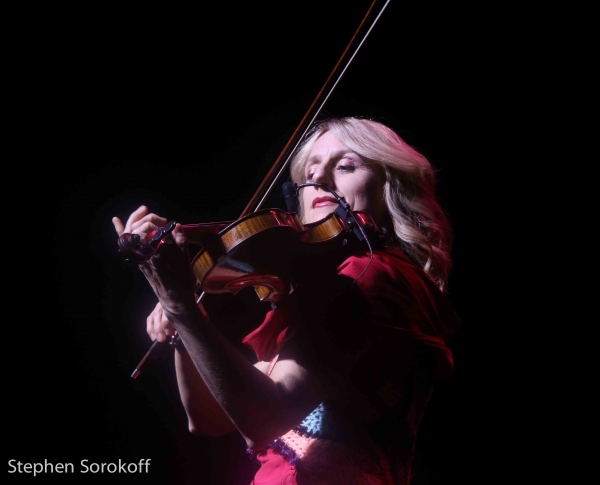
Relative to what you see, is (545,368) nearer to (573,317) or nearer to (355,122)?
(573,317)

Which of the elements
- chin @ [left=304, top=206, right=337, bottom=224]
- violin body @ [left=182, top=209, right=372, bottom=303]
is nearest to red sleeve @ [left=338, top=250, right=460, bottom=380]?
violin body @ [left=182, top=209, right=372, bottom=303]

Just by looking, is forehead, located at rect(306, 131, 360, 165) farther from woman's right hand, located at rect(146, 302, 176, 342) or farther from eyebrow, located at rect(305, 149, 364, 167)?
woman's right hand, located at rect(146, 302, 176, 342)

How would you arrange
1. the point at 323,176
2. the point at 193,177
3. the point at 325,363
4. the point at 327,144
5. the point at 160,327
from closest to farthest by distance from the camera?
1. the point at 325,363
2. the point at 160,327
3. the point at 323,176
4. the point at 327,144
5. the point at 193,177

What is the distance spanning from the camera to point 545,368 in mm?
2420

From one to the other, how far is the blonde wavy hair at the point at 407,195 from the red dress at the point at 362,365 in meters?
0.43

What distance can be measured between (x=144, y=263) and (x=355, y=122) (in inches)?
43.7

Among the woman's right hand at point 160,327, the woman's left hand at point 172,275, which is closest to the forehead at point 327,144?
the woman's right hand at point 160,327

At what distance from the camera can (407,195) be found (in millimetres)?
1856

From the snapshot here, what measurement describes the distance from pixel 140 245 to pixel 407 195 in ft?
3.51

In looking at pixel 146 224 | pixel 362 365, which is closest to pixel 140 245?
pixel 146 224

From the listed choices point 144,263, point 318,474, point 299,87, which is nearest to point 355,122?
point 299,87

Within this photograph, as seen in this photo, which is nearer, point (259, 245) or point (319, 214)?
point (259, 245)

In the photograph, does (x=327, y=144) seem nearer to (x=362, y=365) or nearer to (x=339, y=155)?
(x=339, y=155)

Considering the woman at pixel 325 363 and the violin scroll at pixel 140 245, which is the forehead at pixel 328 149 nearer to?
the woman at pixel 325 363
